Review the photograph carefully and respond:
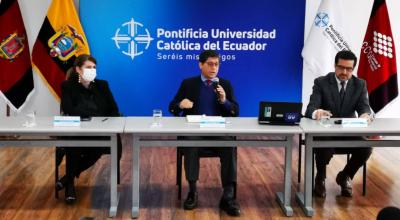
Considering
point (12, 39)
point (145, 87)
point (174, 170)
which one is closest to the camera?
point (174, 170)

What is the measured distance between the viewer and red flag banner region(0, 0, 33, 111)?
5.86 meters

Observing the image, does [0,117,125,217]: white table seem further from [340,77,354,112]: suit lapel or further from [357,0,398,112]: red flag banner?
[357,0,398,112]: red flag banner

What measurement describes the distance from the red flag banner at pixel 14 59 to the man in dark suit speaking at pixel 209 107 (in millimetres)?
2461

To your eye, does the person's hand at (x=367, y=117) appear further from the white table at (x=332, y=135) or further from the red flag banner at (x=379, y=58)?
the red flag banner at (x=379, y=58)

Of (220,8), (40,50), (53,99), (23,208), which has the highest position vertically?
(220,8)

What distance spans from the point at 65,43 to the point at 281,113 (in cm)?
303

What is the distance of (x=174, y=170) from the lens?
197 inches

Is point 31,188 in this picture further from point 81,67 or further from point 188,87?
point 188,87

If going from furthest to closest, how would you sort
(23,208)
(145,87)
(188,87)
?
1. (145,87)
2. (188,87)
3. (23,208)

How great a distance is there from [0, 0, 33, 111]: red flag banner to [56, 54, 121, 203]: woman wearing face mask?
1959mm

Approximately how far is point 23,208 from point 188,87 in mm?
1509

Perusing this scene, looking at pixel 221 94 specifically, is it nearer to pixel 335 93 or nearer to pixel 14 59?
pixel 335 93

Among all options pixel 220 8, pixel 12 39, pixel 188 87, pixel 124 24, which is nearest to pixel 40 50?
pixel 12 39

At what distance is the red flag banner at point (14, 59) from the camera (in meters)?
5.86
